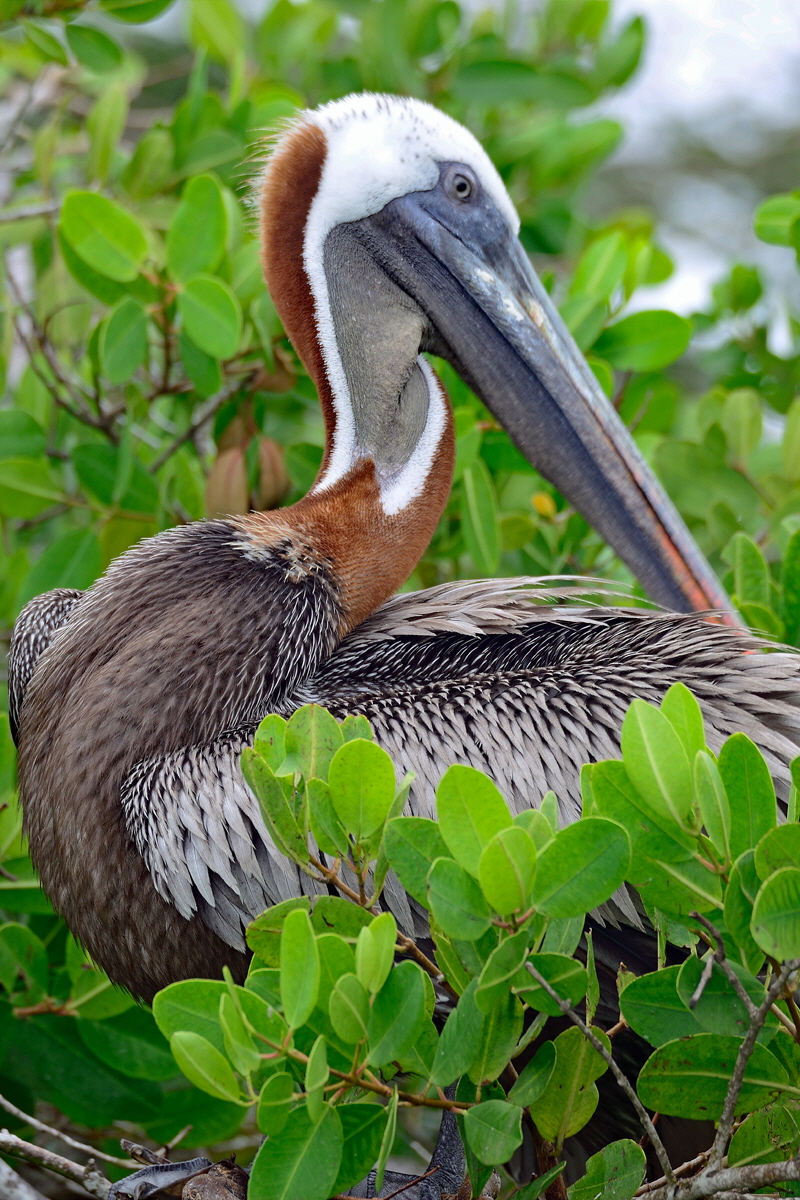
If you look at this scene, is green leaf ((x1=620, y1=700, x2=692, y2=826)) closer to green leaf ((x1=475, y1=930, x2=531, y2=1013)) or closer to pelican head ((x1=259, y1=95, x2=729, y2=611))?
green leaf ((x1=475, y1=930, x2=531, y2=1013))

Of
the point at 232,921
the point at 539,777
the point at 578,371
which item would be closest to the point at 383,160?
the point at 578,371

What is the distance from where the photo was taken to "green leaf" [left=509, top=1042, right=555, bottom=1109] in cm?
147

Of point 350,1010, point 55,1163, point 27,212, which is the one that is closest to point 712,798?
point 350,1010

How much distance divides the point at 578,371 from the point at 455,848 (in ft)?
5.77

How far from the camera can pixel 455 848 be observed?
1.31 m

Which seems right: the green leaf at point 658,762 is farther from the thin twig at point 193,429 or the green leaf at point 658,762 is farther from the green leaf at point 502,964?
the thin twig at point 193,429

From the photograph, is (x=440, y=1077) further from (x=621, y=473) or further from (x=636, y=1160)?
(x=621, y=473)

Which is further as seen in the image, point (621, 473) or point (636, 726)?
point (621, 473)

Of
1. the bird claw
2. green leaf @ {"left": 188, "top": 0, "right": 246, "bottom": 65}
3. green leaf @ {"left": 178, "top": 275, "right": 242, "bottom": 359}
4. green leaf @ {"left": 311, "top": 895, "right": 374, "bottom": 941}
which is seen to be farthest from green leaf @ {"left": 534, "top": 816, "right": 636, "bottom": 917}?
green leaf @ {"left": 188, "top": 0, "right": 246, "bottom": 65}

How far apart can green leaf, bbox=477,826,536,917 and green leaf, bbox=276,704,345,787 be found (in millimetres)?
350

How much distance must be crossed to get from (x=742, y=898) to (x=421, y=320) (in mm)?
1867

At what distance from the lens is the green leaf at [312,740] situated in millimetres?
1544

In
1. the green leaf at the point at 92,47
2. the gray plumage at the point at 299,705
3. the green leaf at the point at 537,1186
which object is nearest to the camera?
the green leaf at the point at 537,1186

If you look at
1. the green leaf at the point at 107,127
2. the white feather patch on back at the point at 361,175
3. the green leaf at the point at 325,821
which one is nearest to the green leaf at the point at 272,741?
the green leaf at the point at 325,821
